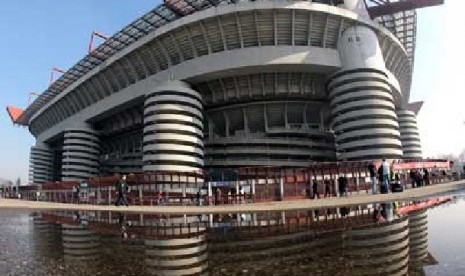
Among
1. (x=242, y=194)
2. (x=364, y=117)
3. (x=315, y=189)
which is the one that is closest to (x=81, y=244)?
(x=242, y=194)

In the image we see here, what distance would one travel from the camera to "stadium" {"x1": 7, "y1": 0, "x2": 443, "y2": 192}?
55.0m

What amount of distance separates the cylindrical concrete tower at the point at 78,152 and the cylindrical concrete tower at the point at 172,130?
24911 mm

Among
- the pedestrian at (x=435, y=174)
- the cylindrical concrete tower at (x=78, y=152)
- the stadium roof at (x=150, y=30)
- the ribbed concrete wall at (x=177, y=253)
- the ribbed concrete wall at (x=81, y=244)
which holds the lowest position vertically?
the ribbed concrete wall at (x=177, y=253)

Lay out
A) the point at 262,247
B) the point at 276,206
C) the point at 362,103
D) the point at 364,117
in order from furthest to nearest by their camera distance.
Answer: the point at 362,103, the point at 364,117, the point at 276,206, the point at 262,247

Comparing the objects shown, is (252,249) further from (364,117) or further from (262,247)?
(364,117)

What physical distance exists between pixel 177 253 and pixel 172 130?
5013 cm

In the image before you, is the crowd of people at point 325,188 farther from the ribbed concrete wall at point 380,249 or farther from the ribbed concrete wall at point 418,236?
the ribbed concrete wall at point 380,249

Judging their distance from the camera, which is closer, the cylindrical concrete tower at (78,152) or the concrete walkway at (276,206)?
the concrete walkway at (276,206)

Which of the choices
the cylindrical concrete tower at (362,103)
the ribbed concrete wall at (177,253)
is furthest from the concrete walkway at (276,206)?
the cylindrical concrete tower at (362,103)

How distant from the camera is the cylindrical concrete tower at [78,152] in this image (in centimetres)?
8012

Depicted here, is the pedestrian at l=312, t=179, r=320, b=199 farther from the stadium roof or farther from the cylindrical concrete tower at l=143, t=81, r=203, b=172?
the stadium roof

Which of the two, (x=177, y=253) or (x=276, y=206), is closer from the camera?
(x=177, y=253)

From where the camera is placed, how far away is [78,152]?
80250 mm

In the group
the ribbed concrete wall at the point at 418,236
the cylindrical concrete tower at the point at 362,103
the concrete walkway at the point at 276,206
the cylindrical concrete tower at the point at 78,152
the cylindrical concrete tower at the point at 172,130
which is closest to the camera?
the ribbed concrete wall at the point at 418,236
